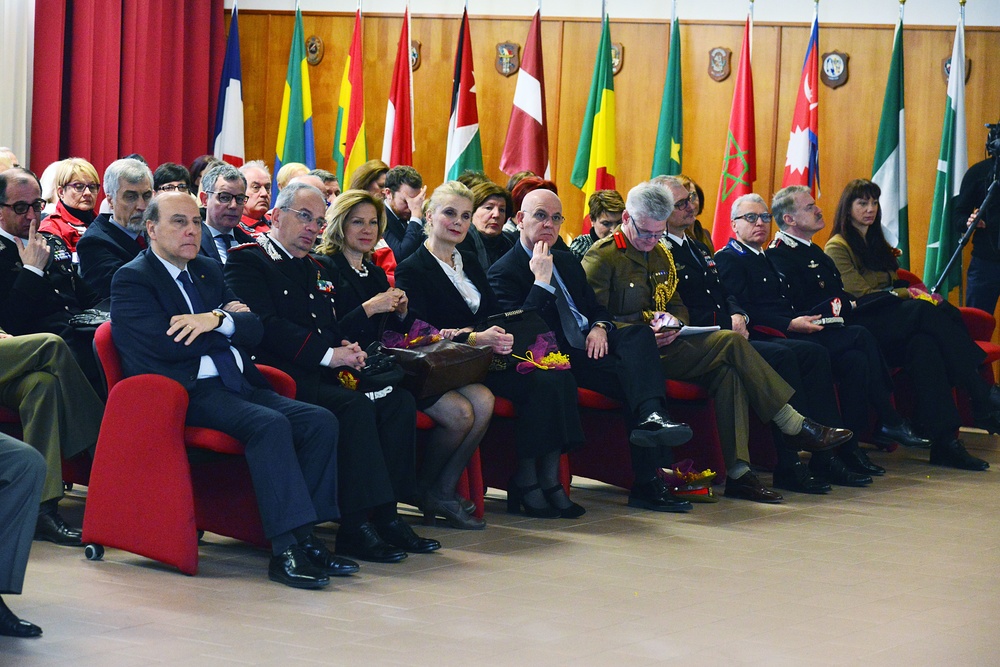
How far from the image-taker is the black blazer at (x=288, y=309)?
4480mm

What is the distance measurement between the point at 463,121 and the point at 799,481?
3.83m

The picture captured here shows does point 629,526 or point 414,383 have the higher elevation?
point 414,383

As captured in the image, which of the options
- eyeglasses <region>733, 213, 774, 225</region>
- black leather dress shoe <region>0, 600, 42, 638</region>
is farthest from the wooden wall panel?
black leather dress shoe <region>0, 600, 42, 638</region>

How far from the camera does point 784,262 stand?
6.85m

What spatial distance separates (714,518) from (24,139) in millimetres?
4745

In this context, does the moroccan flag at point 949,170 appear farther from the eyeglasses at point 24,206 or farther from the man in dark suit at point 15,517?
the man in dark suit at point 15,517

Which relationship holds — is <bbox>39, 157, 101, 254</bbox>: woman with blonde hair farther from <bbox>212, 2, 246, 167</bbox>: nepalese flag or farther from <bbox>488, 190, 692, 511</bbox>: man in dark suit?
<bbox>212, 2, 246, 167</bbox>: nepalese flag

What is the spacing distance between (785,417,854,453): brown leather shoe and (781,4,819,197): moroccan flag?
335 centimetres

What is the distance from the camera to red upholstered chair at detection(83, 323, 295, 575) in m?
3.97

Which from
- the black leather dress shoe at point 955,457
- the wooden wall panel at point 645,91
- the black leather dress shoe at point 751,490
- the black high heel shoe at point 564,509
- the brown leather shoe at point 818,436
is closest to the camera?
the black high heel shoe at point 564,509

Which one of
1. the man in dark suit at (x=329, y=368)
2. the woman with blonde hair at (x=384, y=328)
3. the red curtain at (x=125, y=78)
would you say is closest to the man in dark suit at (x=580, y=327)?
the woman with blonde hair at (x=384, y=328)

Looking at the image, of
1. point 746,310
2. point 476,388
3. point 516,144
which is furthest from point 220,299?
point 516,144

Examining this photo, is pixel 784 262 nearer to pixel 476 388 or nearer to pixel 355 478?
pixel 476 388

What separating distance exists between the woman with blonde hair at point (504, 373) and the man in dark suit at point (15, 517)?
212 centimetres
